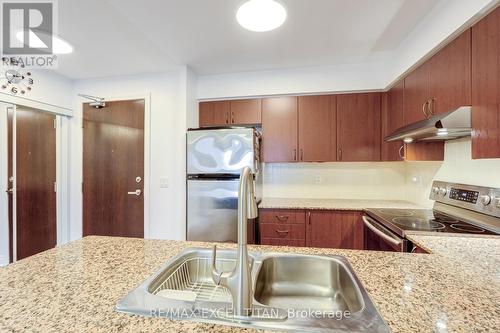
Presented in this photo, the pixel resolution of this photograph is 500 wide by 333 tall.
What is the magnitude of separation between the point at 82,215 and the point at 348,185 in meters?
3.34

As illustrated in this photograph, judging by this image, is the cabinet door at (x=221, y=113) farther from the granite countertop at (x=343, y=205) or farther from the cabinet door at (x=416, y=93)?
the cabinet door at (x=416, y=93)

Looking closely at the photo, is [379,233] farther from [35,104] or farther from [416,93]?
[35,104]

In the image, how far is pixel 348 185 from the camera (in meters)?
2.91

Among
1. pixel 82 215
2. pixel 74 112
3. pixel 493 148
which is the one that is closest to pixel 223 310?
pixel 493 148

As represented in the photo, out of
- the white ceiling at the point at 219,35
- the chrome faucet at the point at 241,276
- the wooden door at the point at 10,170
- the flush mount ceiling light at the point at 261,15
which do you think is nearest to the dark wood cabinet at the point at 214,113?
the white ceiling at the point at 219,35

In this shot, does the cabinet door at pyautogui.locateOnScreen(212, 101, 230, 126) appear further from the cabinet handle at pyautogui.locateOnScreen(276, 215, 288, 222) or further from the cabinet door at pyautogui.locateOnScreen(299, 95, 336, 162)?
the cabinet handle at pyautogui.locateOnScreen(276, 215, 288, 222)

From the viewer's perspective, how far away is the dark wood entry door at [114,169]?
9.53 feet

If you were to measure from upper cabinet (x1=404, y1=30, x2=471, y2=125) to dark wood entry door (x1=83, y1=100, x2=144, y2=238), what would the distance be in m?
2.81

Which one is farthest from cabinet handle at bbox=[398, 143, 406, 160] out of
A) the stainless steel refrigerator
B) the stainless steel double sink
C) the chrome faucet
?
the chrome faucet

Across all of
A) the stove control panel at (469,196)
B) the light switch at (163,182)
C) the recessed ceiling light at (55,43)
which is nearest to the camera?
the stove control panel at (469,196)

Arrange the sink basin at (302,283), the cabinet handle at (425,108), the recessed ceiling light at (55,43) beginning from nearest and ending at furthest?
the sink basin at (302,283) < the cabinet handle at (425,108) < the recessed ceiling light at (55,43)

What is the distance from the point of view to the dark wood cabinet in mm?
2893

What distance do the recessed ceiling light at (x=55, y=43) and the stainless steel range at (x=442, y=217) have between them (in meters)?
3.12

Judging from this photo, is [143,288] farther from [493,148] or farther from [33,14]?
[33,14]
